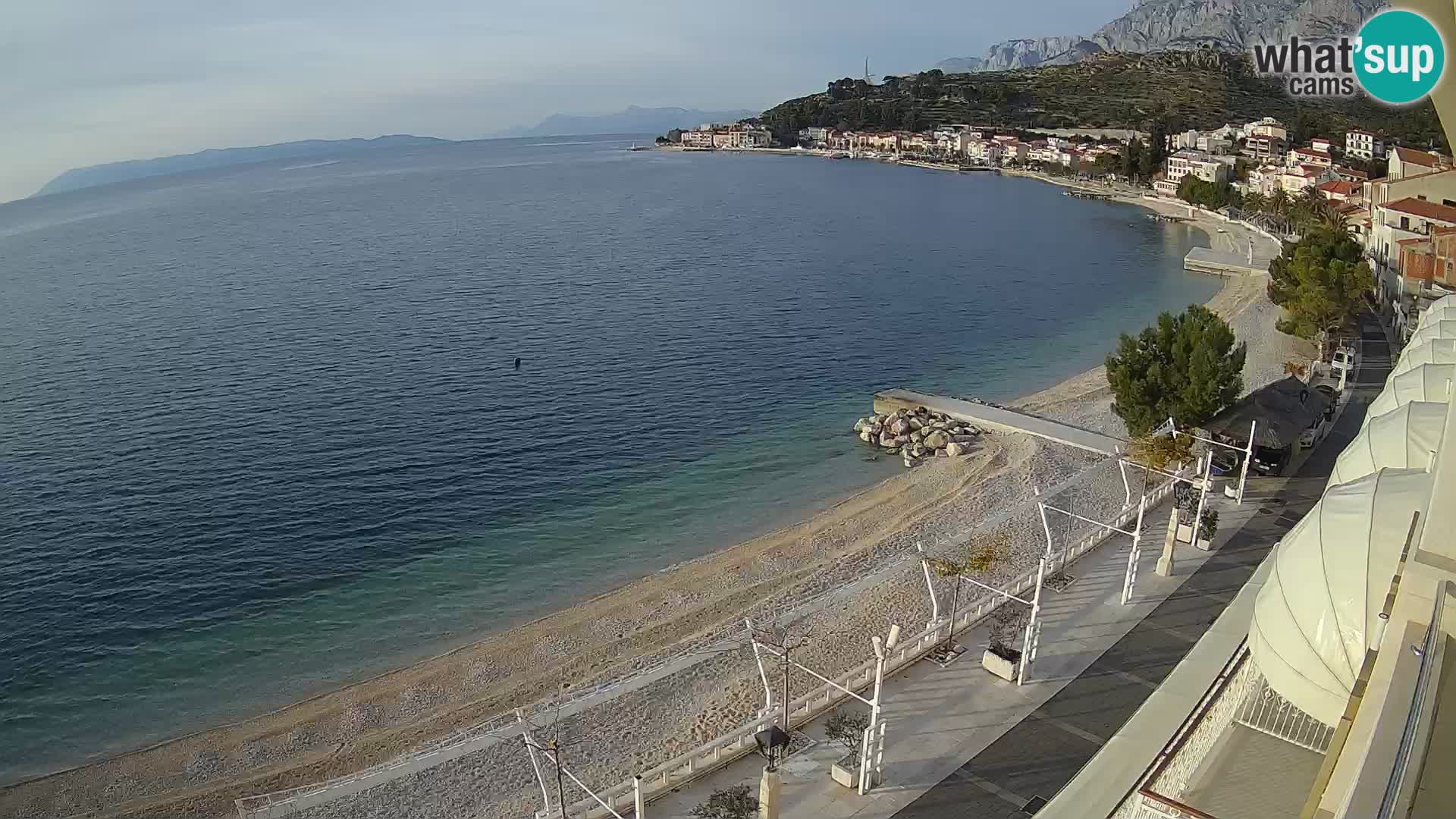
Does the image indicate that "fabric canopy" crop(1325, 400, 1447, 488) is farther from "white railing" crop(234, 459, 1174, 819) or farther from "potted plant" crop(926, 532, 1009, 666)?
"potted plant" crop(926, 532, 1009, 666)

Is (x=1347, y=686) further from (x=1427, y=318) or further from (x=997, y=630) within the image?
(x=1427, y=318)

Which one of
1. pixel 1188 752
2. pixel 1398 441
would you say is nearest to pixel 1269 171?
pixel 1398 441

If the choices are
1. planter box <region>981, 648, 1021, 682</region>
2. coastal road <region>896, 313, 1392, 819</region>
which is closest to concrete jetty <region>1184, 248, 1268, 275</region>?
coastal road <region>896, 313, 1392, 819</region>

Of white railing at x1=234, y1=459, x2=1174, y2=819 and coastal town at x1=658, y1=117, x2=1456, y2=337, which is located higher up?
coastal town at x1=658, y1=117, x2=1456, y2=337

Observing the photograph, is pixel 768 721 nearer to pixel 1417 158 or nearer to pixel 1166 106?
pixel 1417 158

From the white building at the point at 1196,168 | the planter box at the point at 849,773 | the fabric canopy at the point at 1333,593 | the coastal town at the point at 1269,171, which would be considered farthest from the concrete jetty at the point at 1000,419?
the white building at the point at 1196,168

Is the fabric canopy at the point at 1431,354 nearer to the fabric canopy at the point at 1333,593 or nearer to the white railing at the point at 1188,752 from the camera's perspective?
the fabric canopy at the point at 1333,593
